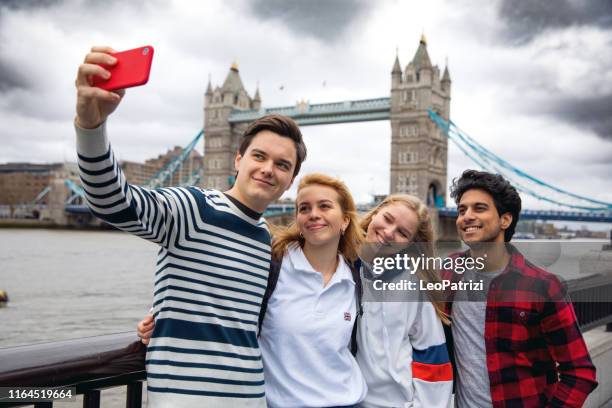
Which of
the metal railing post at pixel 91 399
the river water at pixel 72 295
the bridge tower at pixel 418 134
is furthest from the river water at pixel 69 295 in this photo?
the bridge tower at pixel 418 134

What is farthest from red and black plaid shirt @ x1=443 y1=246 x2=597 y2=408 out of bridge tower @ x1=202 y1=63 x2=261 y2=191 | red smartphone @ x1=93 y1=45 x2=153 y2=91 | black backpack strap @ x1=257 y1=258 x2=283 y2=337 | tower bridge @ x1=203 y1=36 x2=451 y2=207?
bridge tower @ x1=202 y1=63 x2=261 y2=191

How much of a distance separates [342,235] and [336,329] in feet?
1.27

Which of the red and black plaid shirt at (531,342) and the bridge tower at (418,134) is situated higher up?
→ the bridge tower at (418,134)

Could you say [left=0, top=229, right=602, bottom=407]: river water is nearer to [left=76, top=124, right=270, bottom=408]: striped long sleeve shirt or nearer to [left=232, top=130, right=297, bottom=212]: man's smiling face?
[left=232, top=130, right=297, bottom=212]: man's smiling face

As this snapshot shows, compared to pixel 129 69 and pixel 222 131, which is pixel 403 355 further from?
pixel 222 131

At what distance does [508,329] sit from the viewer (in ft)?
5.65

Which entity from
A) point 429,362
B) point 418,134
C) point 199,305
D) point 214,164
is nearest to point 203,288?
point 199,305

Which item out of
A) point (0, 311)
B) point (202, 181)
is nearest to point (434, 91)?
point (202, 181)

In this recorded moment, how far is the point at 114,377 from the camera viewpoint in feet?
4.73

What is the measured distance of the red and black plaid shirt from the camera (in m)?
1.67

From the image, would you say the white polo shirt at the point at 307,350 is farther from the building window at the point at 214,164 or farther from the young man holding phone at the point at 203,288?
the building window at the point at 214,164

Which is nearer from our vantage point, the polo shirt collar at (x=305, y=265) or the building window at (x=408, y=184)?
the polo shirt collar at (x=305, y=265)

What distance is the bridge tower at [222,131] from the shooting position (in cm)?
4834

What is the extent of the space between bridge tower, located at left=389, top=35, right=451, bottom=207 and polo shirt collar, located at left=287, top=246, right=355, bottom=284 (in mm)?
36854
